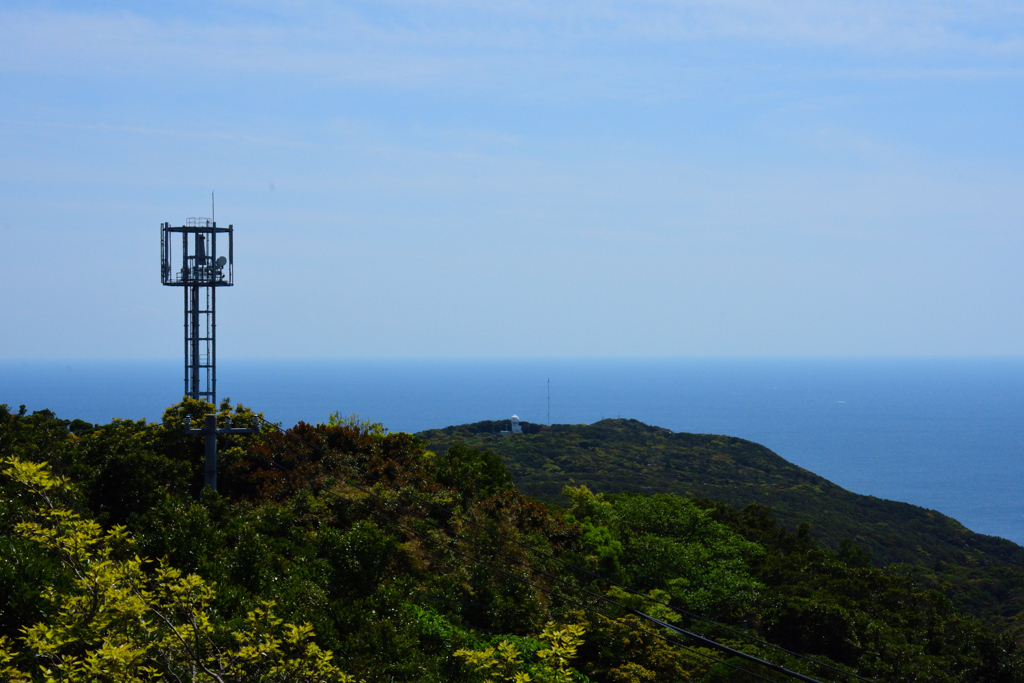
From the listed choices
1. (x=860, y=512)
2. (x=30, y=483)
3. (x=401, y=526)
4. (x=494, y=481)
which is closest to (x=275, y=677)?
(x=30, y=483)

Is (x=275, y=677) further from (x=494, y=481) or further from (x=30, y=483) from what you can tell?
(x=494, y=481)

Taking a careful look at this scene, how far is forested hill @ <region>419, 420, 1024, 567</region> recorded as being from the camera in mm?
68750

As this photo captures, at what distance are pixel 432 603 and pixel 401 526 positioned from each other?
4200 mm

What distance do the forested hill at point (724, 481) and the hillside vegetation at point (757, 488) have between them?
142 millimetres

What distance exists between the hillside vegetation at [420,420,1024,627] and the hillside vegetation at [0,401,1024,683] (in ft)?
94.2

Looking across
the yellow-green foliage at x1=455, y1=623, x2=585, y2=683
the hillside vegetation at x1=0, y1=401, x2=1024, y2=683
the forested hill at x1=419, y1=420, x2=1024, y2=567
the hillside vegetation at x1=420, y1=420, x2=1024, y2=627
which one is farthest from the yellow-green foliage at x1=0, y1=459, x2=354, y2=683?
the forested hill at x1=419, y1=420, x2=1024, y2=567

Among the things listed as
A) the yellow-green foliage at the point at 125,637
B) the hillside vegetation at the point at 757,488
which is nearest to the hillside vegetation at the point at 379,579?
the yellow-green foliage at the point at 125,637

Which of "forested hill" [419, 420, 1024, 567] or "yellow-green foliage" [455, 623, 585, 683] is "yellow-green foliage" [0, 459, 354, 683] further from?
"forested hill" [419, 420, 1024, 567]

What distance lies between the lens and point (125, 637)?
28.3 feet

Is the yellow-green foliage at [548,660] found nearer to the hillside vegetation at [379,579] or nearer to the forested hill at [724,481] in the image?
the hillside vegetation at [379,579]

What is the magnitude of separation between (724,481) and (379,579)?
247ft

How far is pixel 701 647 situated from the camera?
792 inches

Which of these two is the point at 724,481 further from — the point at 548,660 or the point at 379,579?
the point at 548,660

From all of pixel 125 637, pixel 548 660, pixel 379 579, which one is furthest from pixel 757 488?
pixel 125 637
